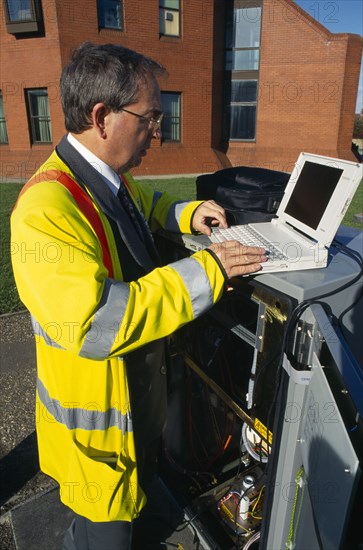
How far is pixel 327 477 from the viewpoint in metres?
1.05

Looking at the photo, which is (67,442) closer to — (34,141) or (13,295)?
(13,295)

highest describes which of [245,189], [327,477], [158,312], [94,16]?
[94,16]

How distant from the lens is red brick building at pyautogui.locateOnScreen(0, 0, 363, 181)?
43.3 feet

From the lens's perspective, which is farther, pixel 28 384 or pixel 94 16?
pixel 94 16

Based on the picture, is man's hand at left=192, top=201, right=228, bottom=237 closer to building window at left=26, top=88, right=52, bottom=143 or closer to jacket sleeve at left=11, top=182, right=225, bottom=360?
jacket sleeve at left=11, top=182, right=225, bottom=360

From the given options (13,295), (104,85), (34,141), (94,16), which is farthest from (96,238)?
(34,141)

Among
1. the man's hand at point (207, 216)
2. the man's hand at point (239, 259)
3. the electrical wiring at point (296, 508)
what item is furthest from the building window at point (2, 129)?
the electrical wiring at point (296, 508)

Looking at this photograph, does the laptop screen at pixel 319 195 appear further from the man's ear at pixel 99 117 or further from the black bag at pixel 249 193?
the man's ear at pixel 99 117

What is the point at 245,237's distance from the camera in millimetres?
1700

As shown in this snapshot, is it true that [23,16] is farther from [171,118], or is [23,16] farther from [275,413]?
[275,413]

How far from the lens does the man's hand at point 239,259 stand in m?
1.38

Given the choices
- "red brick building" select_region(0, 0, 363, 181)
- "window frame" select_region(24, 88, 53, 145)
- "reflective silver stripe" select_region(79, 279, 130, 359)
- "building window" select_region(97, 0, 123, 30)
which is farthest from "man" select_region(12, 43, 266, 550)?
"window frame" select_region(24, 88, 53, 145)

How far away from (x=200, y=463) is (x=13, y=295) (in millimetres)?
3386

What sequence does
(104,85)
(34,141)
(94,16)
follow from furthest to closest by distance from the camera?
(34,141) → (94,16) → (104,85)
